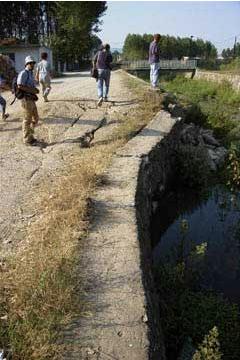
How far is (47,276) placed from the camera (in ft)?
13.8

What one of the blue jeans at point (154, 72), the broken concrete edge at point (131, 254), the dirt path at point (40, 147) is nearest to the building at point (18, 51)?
the dirt path at point (40, 147)

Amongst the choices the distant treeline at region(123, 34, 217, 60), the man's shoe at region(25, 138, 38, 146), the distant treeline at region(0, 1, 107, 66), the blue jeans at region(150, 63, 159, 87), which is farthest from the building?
the distant treeline at region(123, 34, 217, 60)

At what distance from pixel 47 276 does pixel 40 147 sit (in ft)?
19.3

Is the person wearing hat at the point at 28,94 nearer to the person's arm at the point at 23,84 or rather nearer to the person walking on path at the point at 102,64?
the person's arm at the point at 23,84

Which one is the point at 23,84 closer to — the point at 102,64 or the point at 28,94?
the point at 28,94

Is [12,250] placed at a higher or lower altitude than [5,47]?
lower

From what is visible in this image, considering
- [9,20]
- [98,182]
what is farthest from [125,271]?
[9,20]

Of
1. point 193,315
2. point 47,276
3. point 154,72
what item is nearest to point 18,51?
point 154,72

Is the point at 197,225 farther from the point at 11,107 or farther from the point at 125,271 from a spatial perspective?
the point at 11,107

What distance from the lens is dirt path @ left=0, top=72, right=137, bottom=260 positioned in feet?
20.3

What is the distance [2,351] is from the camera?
342cm

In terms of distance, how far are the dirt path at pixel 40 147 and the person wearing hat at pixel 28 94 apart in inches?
10.6

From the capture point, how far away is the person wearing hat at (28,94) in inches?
369

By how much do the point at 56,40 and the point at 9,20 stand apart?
15.7 m
